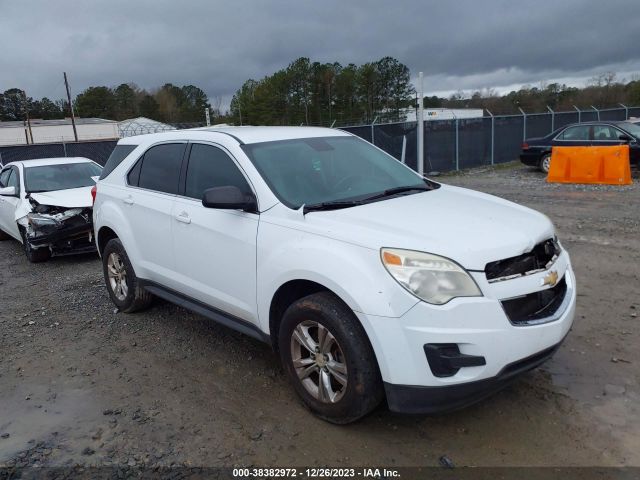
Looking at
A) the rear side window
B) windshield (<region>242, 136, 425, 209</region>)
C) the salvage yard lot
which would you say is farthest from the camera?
the rear side window

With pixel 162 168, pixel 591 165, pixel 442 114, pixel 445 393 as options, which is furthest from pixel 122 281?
pixel 442 114

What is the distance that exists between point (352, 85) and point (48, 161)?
48474 mm

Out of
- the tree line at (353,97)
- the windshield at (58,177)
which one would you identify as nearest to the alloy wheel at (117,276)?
the windshield at (58,177)

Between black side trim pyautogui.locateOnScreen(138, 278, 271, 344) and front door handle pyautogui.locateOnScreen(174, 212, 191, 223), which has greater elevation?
front door handle pyautogui.locateOnScreen(174, 212, 191, 223)

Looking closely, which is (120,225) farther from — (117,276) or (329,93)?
(329,93)

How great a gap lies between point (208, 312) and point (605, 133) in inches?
557

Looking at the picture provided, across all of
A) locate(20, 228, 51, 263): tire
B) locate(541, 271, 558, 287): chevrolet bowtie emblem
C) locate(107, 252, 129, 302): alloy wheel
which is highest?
locate(541, 271, 558, 287): chevrolet bowtie emblem

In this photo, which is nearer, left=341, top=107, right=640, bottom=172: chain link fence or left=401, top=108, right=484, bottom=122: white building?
left=341, top=107, right=640, bottom=172: chain link fence

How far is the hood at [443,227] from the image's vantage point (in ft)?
9.60

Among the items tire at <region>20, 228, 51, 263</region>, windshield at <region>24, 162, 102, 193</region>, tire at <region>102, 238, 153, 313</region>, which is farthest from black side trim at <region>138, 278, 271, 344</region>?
windshield at <region>24, 162, 102, 193</region>

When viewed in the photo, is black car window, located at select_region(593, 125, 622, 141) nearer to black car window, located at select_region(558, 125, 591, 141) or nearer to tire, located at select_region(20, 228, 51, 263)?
black car window, located at select_region(558, 125, 591, 141)

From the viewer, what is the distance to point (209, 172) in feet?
13.9

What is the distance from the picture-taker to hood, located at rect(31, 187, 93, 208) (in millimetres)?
7887

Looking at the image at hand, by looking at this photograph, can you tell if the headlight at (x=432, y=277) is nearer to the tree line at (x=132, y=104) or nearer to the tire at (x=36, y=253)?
the tire at (x=36, y=253)
